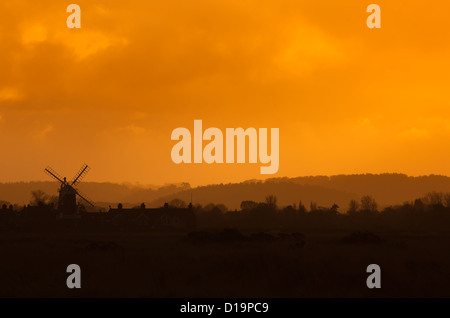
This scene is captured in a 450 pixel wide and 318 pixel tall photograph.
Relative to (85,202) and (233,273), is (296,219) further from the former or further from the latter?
(233,273)

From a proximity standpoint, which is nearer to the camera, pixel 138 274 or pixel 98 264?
pixel 138 274

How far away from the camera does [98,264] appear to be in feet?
125

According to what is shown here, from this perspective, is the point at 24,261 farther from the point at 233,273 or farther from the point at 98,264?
the point at 233,273

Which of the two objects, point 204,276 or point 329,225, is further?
point 329,225

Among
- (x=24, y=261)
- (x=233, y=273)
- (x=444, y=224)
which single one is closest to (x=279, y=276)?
(x=233, y=273)
